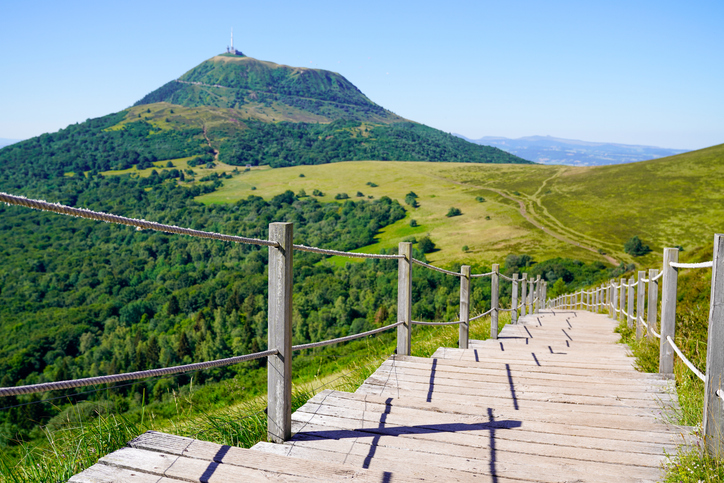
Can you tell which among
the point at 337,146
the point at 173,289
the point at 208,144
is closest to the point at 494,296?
the point at 173,289

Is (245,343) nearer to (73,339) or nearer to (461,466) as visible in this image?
(73,339)

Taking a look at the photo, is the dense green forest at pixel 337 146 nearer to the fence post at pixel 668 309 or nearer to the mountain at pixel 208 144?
the mountain at pixel 208 144

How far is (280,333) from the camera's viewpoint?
92.9 inches

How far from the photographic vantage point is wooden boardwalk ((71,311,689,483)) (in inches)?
69.9

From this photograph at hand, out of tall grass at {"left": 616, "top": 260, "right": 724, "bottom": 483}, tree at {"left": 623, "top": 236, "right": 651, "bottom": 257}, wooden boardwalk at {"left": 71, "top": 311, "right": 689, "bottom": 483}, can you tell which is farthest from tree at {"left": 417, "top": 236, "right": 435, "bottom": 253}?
wooden boardwalk at {"left": 71, "top": 311, "right": 689, "bottom": 483}

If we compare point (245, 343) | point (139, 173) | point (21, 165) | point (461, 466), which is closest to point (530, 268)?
point (245, 343)

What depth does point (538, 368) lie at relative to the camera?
391 centimetres

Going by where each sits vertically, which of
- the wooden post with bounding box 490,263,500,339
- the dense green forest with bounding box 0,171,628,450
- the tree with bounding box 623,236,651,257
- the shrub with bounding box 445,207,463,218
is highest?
the wooden post with bounding box 490,263,500,339

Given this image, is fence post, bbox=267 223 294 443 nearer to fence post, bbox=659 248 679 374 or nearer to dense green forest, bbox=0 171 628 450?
fence post, bbox=659 248 679 374

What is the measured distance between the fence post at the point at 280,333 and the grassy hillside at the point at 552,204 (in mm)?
61112

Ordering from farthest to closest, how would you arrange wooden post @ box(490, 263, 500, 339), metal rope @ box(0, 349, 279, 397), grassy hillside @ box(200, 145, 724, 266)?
grassy hillside @ box(200, 145, 724, 266)
wooden post @ box(490, 263, 500, 339)
metal rope @ box(0, 349, 279, 397)

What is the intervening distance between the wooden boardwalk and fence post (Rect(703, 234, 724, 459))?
A: 25 centimetres

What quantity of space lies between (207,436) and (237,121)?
640ft

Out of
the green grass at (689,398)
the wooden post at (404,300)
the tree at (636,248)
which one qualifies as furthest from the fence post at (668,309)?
the tree at (636,248)
